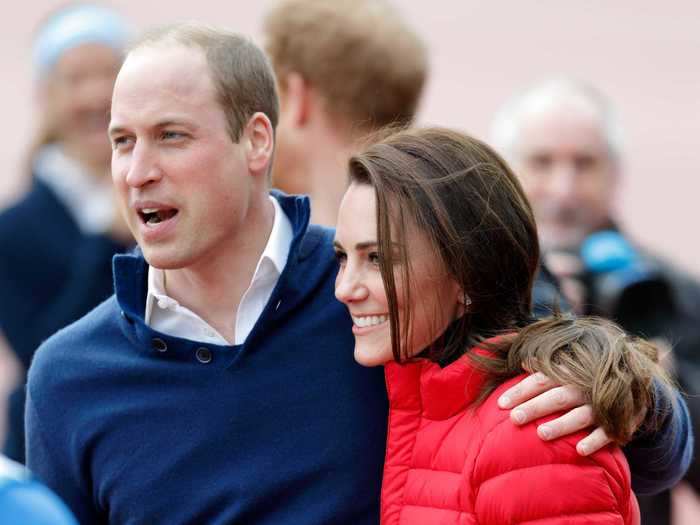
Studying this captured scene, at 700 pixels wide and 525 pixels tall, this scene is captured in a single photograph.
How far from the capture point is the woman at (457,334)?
101 inches

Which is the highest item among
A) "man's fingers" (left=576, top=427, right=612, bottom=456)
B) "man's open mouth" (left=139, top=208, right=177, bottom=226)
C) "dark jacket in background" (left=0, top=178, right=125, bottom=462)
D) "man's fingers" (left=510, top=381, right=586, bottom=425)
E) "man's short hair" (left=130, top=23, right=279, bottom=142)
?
"man's short hair" (left=130, top=23, right=279, bottom=142)

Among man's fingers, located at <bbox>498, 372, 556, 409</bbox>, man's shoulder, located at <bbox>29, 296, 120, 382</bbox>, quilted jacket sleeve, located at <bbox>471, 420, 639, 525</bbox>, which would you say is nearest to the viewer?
quilted jacket sleeve, located at <bbox>471, 420, 639, 525</bbox>

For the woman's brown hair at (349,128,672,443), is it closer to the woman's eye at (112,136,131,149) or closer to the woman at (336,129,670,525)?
the woman at (336,129,670,525)

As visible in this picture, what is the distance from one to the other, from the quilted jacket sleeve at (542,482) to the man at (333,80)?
1481 mm

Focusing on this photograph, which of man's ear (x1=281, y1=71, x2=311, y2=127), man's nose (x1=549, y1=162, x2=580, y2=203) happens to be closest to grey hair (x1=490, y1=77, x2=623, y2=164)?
man's nose (x1=549, y1=162, x2=580, y2=203)

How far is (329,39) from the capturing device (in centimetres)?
393

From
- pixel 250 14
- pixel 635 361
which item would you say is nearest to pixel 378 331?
pixel 635 361

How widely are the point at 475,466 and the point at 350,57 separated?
1.69 meters

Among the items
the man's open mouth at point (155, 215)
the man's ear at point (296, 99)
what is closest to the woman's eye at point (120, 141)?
the man's open mouth at point (155, 215)

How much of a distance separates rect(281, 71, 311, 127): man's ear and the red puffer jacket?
136 cm

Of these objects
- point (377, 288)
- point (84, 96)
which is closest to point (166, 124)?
point (377, 288)

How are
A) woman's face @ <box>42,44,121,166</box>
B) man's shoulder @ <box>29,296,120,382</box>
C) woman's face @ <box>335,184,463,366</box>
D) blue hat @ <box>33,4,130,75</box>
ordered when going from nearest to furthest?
woman's face @ <box>335,184,463,366</box>, man's shoulder @ <box>29,296,120,382</box>, woman's face @ <box>42,44,121,166</box>, blue hat @ <box>33,4,130,75</box>

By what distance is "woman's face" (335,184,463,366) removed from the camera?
2719 mm

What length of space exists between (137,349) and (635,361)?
1016 mm
